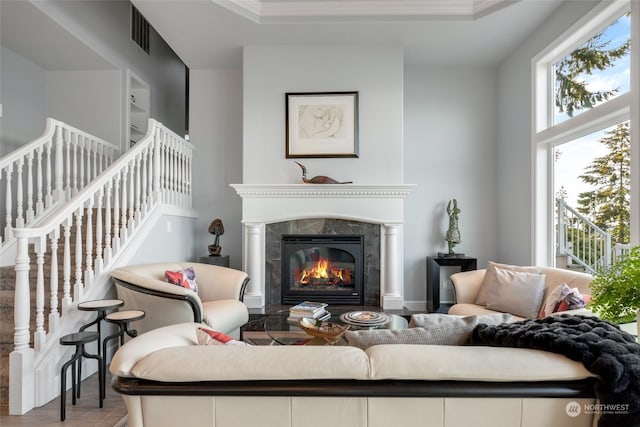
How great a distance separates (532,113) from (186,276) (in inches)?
153

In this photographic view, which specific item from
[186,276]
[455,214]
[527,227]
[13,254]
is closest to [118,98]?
[13,254]

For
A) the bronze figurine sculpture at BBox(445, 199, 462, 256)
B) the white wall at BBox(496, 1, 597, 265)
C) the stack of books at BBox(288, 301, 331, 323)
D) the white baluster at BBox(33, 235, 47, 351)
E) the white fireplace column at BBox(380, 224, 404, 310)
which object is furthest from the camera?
the bronze figurine sculpture at BBox(445, 199, 462, 256)

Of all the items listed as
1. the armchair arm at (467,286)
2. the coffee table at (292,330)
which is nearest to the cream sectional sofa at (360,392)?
the coffee table at (292,330)

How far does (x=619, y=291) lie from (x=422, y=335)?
29.8 inches

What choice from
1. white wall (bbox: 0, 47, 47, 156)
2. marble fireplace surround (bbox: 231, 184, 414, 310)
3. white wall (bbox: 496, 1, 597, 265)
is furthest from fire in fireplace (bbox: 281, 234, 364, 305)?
white wall (bbox: 0, 47, 47, 156)

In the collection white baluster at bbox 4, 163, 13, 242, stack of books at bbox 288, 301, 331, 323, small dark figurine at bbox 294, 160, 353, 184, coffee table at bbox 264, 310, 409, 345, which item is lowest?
coffee table at bbox 264, 310, 409, 345

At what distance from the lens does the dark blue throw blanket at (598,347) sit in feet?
3.19

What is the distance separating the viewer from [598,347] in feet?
3.44

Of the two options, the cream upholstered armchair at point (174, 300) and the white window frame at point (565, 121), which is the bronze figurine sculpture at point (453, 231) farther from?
the cream upholstered armchair at point (174, 300)

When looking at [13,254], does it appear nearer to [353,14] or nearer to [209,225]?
[209,225]

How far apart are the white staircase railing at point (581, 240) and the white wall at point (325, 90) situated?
1.70 m

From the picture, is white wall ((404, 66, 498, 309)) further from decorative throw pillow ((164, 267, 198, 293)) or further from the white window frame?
decorative throw pillow ((164, 267, 198, 293))

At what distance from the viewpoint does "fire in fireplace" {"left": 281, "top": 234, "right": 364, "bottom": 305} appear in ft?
13.6

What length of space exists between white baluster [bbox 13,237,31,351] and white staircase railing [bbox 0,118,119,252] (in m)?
1.35
